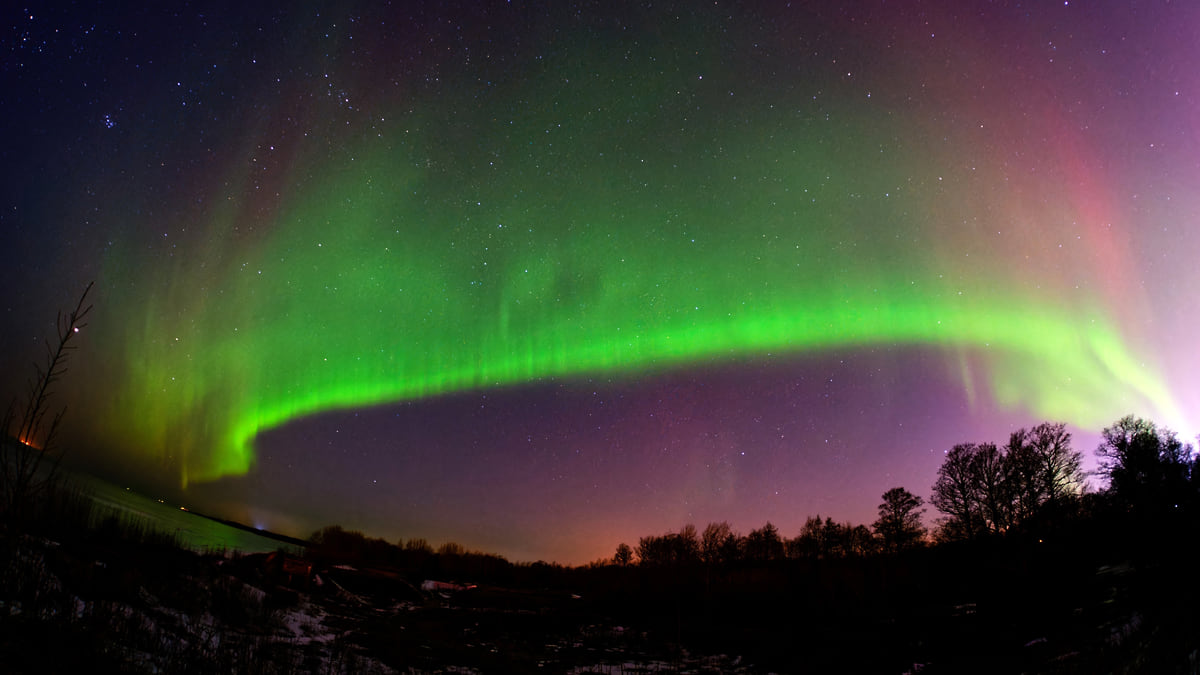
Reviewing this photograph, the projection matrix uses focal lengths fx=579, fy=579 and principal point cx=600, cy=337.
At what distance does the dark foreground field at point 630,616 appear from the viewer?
1368 cm

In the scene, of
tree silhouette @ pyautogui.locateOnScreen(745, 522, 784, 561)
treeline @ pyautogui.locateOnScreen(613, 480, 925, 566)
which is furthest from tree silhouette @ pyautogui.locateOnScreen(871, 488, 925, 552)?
tree silhouette @ pyautogui.locateOnScreen(745, 522, 784, 561)

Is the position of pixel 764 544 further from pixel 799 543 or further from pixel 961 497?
pixel 961 497

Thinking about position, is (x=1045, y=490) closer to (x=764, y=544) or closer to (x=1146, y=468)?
(x=1146, y=468)

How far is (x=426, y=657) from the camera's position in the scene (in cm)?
2406

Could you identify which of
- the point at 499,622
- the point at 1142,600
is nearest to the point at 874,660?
the point at 1142,600

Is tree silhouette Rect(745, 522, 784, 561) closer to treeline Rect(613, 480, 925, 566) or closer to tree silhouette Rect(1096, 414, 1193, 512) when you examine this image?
treeline Rect(613, 480, 925, 566)

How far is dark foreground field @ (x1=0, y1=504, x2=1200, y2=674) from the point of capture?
1368 centimetres

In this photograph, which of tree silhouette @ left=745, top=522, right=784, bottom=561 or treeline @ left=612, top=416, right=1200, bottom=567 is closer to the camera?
treeline @ left=612, top=416, right=1200, bottom=567

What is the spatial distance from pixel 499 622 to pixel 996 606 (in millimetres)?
34326

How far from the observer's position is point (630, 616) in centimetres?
5328

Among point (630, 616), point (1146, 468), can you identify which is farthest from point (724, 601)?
point (1146, 468)

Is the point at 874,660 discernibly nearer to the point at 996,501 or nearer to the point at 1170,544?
the point at 1170,544

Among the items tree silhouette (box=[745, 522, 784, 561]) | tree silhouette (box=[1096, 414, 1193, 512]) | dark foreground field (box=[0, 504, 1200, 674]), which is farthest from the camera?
tree silhouette (box=[745, 522, 784, 561])

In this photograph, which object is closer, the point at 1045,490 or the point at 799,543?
the point at 1045,490
